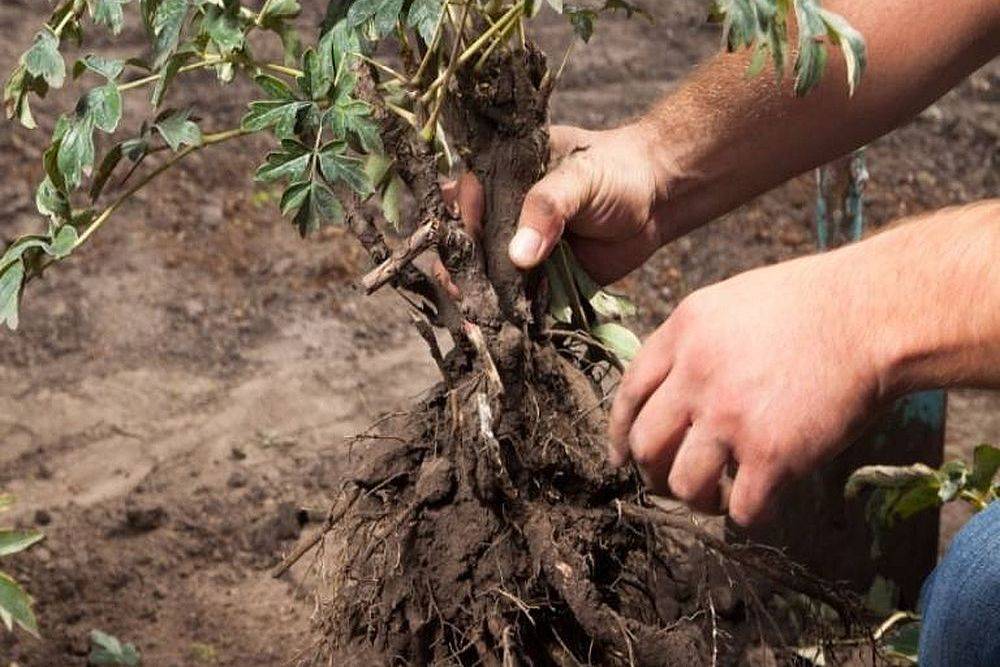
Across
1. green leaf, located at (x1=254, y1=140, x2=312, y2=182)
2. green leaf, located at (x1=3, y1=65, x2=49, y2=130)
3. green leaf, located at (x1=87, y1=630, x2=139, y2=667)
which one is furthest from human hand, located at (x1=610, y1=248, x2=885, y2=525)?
green leaf, located at (x1=87, y1=630, x2=139, y2=667)

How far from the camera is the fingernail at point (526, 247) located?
1777mm

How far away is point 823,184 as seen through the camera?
8.87 feet

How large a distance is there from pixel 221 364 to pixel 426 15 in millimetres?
1856

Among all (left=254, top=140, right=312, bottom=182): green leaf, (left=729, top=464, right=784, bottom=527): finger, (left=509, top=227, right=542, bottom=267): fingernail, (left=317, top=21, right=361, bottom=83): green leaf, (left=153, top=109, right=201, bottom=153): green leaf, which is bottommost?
(left=729, top=464, right=784, bottom=527): finger

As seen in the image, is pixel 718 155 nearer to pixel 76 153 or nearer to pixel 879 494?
pixel 879 494

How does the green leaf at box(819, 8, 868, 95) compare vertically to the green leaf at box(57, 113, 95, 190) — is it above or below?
above

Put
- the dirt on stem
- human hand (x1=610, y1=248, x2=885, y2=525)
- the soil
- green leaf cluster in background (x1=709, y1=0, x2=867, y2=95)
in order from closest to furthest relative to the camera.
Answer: green leaf cluster in background (x1=709, y1=0, x2=867, y2=95)
human hand (x1=610, y1=248, x2=885, y2=525)
the dirt on stem
the soil

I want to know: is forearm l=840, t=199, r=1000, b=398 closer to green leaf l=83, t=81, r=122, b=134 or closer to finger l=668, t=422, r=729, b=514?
finger l=668, t=422, r=729, b=514

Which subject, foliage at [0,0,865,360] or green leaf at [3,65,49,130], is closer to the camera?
foliage at [0,0,865,360]

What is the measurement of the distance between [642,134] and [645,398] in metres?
0.71

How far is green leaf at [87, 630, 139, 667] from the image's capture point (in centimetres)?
227

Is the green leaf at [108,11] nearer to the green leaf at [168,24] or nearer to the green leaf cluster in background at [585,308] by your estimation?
the green leaf at [168,24]

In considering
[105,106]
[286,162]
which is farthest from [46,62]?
[286,162]

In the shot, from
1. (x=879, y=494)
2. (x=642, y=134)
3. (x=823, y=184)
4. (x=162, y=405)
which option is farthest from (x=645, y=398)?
(x=162, y=405)
